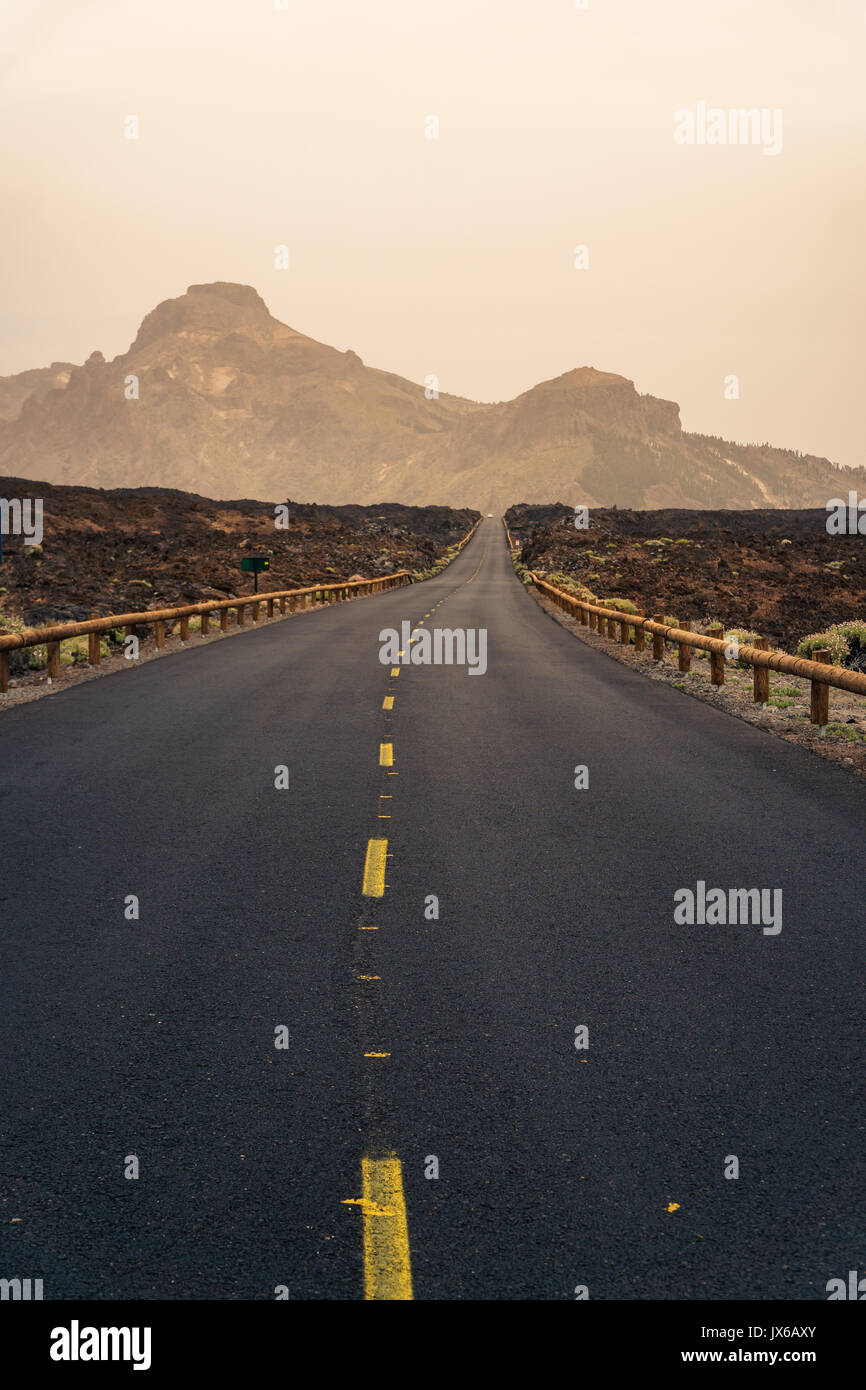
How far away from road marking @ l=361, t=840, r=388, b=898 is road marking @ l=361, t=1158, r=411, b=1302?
314 cm

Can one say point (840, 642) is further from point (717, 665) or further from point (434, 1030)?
point (434, 1030)

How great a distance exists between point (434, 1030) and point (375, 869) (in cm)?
258

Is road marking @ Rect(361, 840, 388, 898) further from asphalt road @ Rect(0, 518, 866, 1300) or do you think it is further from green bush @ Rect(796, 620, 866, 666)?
green bush @ Rect(796, 620, 866, 666)

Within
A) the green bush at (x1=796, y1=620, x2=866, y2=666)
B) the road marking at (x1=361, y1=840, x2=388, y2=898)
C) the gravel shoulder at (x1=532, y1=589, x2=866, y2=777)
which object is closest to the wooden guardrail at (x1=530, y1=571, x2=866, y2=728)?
the gravel shoulder at (x1=532, y1=589, x2=866, y2=777)

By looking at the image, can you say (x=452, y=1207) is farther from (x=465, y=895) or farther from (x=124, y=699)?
(x=124, y=699)

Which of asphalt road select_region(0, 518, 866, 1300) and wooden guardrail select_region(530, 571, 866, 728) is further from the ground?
wooden guardrail select_region(530, 571, 866, 728)

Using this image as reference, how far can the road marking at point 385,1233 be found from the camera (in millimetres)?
3143

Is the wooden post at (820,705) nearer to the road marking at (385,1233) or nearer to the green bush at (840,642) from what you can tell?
the green bush at (840,642)

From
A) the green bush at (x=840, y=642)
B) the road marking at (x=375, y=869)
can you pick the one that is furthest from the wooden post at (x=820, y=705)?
the green bush at (x=840, y=642)

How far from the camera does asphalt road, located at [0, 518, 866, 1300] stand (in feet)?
11.1

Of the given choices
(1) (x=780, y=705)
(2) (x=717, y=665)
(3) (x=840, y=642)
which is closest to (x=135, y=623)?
(2) (x=717, y=665)

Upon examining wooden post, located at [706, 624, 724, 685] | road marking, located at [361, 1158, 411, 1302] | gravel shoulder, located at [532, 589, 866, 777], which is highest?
wooden post, located at [706, 624, 724, 685]

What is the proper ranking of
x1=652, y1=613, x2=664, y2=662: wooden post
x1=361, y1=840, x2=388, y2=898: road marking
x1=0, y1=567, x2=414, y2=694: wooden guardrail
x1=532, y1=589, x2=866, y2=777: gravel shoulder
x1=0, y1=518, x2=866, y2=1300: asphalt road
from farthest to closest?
1. x1=652, y1=613, x2=664, y2=662: wooden post
2. x1=0, y1=567, x2=414, y2=694: wooden guardrail
3. x1=532, y1=589, x2=866, y2=777: gravel shoulder
4. x1=361, y1=840, x2=388, y2=898: road marking
5. x1=0, y1=518, x2=866, y2=1300: asphalt road
